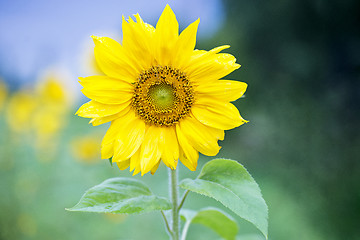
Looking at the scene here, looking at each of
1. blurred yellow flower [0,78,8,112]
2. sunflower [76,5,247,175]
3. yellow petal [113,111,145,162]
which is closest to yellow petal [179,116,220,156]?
sunflower [76,5,247,175]

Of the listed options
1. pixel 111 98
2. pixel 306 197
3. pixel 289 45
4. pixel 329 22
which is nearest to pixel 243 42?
pixel 289 45

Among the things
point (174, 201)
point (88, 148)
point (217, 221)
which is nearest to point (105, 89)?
point (174, 201)

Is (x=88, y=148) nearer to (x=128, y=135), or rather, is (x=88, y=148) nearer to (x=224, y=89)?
(x=128, y=135)

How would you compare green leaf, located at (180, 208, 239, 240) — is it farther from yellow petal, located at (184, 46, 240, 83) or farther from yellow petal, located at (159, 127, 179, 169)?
yellow petal, located at (184, 46, 240, 83)

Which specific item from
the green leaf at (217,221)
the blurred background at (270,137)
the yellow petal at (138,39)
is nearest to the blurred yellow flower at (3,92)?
the blurred background at (270,137)

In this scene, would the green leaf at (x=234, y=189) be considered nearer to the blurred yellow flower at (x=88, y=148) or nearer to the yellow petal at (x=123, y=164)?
the yellow petal at (x=123, y=164)

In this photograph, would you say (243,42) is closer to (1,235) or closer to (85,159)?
(85,159)

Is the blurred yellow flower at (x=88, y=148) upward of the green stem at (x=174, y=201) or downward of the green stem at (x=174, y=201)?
downward
